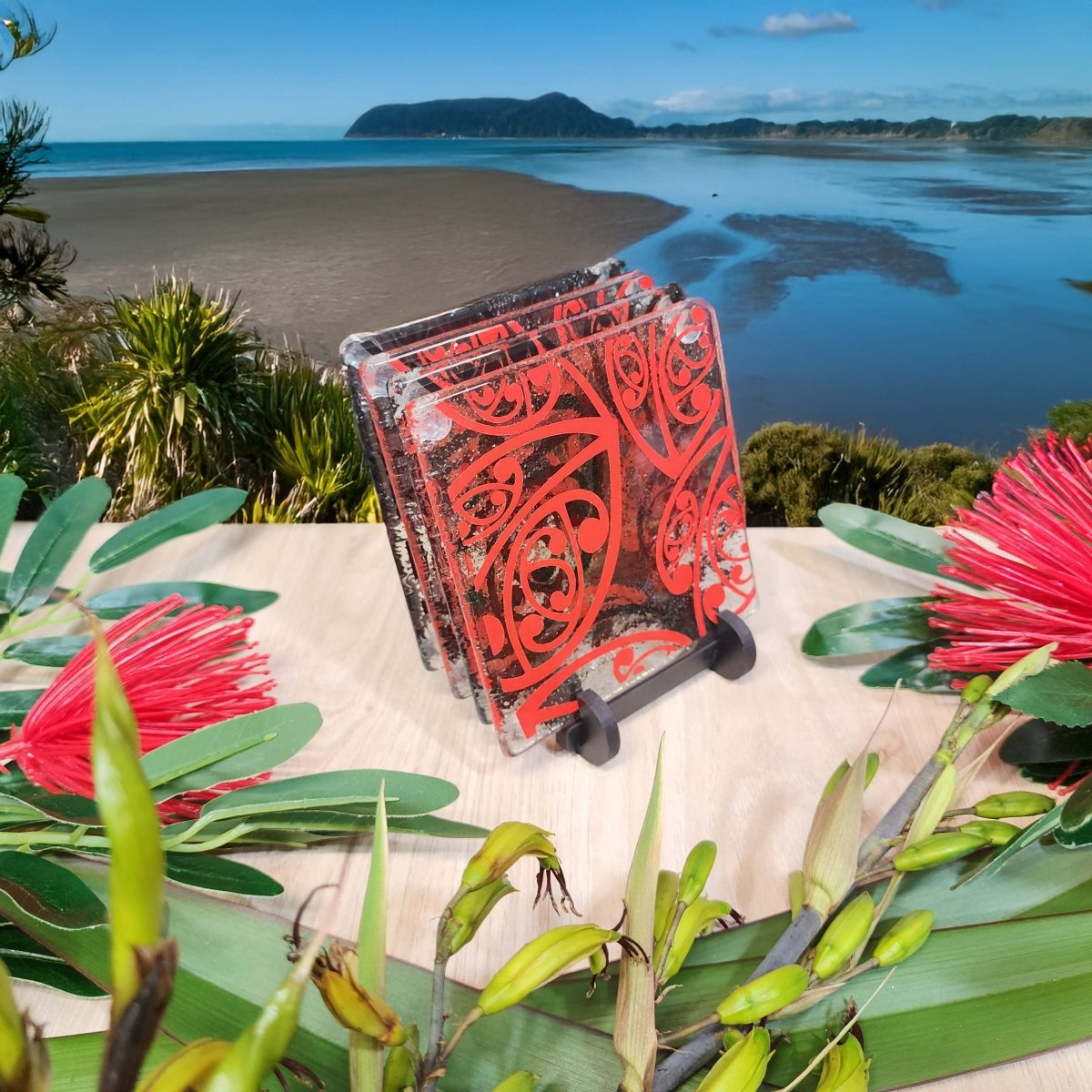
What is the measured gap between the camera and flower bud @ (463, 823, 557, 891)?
0.51 feet

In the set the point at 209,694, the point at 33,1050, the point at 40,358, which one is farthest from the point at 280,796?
the point at 40,358

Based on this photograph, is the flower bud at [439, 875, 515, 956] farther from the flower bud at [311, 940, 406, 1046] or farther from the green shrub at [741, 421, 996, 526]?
the green shrub at [741, 421, 996, 526]

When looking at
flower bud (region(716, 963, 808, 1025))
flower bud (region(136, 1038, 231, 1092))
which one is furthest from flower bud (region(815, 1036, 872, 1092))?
flower bud (region(136, 1038, 231, 1092))

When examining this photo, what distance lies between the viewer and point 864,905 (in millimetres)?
194

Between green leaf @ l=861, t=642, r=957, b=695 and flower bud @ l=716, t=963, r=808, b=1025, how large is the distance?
0.23 metres

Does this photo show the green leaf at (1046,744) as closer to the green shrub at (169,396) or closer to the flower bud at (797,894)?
the flower bud at (797,894)

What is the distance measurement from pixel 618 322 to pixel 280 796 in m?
0.24

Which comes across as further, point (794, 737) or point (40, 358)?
point (40, 358)

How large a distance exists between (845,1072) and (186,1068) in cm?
14

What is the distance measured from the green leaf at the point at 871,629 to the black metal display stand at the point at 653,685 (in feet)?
0.12

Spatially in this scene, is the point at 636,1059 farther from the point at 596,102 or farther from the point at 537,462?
the point at 596,102

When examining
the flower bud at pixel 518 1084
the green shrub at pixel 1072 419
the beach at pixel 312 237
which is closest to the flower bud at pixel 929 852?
the flower bud at pixel 518 1084

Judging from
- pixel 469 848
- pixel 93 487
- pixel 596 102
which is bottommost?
pixel 469 848

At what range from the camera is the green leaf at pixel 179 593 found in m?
0.42
